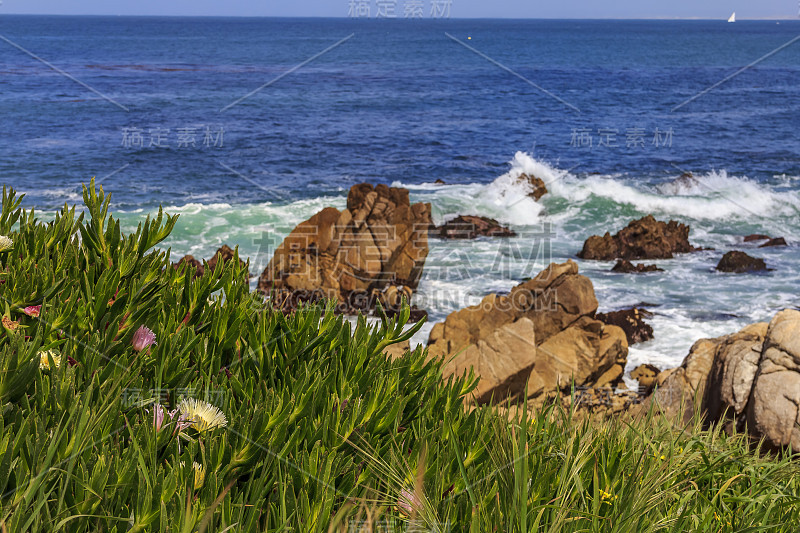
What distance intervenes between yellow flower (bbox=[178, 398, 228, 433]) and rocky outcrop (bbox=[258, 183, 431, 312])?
1040 centimetres

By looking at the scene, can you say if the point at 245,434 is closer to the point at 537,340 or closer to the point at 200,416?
the point at 200,416

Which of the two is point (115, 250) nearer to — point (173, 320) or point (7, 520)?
point (173, 320)

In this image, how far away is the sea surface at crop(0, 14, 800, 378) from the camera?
651 inches

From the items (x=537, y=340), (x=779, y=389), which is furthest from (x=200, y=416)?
(x=537, y=340)

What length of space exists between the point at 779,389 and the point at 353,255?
9.06 meters

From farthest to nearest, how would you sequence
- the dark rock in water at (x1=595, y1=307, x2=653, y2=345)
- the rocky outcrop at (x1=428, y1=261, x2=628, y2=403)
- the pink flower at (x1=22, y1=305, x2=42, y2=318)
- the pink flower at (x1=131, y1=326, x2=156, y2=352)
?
the dark rock in water at (x1=595, y1=307, x2=653, y2=345)
the rocky outcrop at (x1=428, y1=261, x2=628, y2=403)
the pink flower at (x1=22, y1=305, x2=42, y2=318)
the pink flower at (x1=131, y1=326, x2=156, y2=352)

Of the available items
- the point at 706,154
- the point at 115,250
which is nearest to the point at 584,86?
the point at 706,154

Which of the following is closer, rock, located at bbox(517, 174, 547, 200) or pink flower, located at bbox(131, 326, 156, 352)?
pink flower, located at bbox(131, 326, 156, 352)

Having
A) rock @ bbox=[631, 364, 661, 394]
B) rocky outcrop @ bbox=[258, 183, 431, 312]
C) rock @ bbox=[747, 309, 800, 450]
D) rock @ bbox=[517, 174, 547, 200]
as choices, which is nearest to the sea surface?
rock @ bbox=[517, 174, 547, 200]

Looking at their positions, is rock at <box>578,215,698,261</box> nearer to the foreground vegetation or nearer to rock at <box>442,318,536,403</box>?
rock at <box>442,318,536,403</box>

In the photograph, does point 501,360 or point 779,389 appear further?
point 501,360

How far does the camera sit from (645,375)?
34.4 ft

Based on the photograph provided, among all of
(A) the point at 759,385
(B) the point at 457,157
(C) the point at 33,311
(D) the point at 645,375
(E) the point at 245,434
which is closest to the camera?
(E) the point at 245,434

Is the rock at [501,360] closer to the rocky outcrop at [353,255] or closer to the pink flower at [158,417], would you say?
the rocky outcrop at [353,255]
